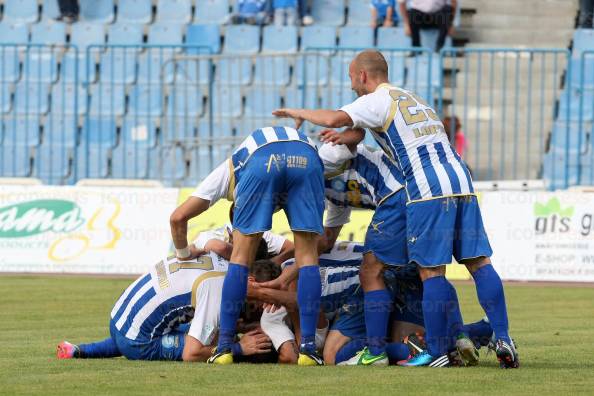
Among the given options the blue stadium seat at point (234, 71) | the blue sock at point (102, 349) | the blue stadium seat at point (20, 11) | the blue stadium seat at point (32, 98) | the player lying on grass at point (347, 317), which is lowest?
the blue sock at point (102, 349)

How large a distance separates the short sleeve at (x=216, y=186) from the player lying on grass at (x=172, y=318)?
502mm

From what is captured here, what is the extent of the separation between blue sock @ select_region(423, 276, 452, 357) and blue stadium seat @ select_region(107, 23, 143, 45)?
13.6 metres

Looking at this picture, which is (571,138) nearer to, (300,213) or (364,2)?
(364,2)

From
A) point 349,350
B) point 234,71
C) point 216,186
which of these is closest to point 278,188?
point 216,186

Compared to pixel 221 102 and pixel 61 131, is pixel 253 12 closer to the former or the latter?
pixel 221 102

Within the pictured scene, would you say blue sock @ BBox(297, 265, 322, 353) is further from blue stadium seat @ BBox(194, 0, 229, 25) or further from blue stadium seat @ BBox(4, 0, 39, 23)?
blue stadium seat @ BBox(4, 0, 39, 23)

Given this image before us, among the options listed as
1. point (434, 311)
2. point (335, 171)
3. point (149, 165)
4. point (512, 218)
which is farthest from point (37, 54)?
point (434, 311)

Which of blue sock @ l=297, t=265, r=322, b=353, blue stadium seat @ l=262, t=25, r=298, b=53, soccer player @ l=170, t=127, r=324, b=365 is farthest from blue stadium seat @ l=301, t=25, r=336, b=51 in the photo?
blue sock @ l=297, t=265, r=322, b=353

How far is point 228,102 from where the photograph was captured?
19797mm

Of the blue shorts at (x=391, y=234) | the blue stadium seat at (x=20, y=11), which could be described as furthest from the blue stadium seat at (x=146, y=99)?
the blue shorts at (x=391, y=234)

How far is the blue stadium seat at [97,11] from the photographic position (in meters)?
22.8

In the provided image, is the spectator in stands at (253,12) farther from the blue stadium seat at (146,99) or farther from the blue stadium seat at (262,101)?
the blue stadium seat at (146,99)

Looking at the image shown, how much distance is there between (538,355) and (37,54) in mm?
12694

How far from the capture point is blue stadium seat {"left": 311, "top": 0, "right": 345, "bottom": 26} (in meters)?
22.0
